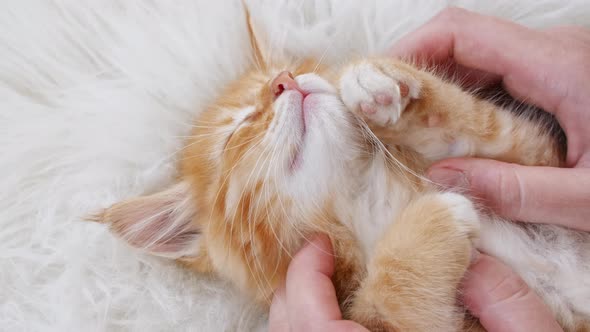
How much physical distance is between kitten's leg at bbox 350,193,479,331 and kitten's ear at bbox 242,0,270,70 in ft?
1.84

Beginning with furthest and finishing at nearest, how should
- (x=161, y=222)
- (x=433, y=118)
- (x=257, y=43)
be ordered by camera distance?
(x=257, y=43)
(x=161, y=222)
(x=433, y=118)

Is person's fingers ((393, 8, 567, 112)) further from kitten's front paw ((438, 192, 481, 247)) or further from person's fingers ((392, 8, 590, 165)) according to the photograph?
kitten's front paw ((438, 192, 481, 247))

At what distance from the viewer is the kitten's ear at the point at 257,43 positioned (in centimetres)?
116

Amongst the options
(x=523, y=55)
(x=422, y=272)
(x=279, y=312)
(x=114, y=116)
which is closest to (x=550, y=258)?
(x=422, y=272)

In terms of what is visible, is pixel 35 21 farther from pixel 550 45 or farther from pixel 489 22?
pixel 550 45

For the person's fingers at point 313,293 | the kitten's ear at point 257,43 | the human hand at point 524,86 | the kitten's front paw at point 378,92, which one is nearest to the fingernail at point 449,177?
the human hand at point 524,86

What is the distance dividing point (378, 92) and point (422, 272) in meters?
0.31

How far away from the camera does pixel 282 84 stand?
0.95 m

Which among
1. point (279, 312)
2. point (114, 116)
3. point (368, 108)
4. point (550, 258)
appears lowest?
point (550, 258)

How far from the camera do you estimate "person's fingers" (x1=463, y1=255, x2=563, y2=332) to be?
741mm

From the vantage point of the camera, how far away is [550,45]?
952mm

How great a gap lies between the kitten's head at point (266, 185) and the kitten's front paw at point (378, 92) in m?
0.05

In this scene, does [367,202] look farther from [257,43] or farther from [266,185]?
[257,43]

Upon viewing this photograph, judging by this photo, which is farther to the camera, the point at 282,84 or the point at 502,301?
the point at 282,84
